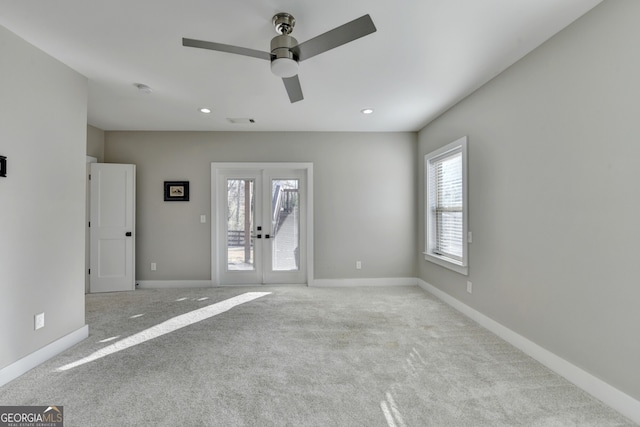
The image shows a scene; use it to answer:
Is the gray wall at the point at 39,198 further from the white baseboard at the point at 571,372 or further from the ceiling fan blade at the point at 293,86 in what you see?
the white baseboard at the point at 571,372

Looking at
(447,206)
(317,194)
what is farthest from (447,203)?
(317,194)

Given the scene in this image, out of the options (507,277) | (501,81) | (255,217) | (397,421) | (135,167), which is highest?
(501,81)

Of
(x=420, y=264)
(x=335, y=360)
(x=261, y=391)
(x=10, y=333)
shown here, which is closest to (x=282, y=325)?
(x=335, y=360)

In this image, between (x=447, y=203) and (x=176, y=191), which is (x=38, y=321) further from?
(x=447, y=203)

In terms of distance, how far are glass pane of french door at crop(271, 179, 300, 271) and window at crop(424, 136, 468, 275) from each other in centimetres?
212

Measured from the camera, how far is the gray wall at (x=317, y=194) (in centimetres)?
467

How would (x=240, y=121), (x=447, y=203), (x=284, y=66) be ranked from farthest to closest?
(x=240, y=121) → (x=447, y=203) → (x=284, y=66)

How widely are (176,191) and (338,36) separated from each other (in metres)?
3.93

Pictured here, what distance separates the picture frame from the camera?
15.3 feet

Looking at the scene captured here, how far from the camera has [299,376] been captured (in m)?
2.13

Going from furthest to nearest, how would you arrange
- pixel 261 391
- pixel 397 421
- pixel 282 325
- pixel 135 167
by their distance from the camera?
pixel 135 167, pixel 282 325, pixel 261 391, pixel 397 421

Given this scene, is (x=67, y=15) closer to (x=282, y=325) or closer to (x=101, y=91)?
(x=101, y=91)

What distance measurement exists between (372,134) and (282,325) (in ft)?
10.9

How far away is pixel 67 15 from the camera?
6.41 ft
